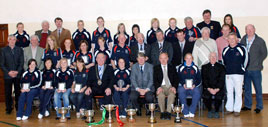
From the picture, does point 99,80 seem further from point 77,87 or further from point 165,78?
point 165,78

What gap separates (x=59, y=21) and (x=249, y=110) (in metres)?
5.19

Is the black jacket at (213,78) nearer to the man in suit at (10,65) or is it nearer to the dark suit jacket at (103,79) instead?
the dark suit jacket at (103,79)

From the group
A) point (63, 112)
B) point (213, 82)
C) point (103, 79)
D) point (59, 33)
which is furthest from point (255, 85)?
point (59, 33)

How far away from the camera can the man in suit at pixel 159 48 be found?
266 inches

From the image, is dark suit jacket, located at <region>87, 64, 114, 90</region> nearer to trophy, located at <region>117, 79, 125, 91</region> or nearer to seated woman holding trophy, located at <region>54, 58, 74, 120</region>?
trophy, located at <region>117, 79, 125, 91</region>

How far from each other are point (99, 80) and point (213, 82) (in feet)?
8.01

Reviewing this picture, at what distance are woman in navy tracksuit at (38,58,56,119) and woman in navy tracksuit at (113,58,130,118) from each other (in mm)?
1435

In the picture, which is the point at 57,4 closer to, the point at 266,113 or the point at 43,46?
the point at 43,46

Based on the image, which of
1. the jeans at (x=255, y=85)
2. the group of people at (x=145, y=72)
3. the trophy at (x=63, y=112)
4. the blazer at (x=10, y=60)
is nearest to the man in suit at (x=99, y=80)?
the group of people at (x=145, y=72)

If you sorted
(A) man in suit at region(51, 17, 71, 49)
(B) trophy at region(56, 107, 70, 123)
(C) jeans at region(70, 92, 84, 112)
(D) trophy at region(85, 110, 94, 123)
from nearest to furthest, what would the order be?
(D) trophy at region(85, 110, 94, 123) < (B) trophy at region(56, 107, 70, 123) < (C) jeans at region(70, 92, 84, 112) < (A) man in suit at region(51, 17, 71, 49)

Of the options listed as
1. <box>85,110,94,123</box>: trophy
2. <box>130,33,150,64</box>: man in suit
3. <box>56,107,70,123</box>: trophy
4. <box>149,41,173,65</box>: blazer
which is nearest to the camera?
<box>85,110,94,123</box>: trophy

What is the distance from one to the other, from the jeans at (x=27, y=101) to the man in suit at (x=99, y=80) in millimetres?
1233

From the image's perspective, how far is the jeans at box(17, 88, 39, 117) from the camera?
20.8 feet

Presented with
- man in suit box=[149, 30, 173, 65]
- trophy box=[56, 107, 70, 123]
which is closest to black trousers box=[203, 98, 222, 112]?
man in suit box=[149, 30, 173, 65]
